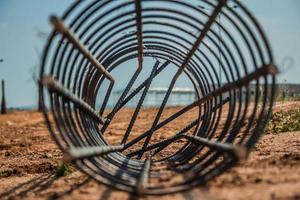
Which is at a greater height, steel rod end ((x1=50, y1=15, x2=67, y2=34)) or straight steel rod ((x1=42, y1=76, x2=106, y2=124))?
steel rod end ((x1=50, y1=15, x2=67, y2=34))

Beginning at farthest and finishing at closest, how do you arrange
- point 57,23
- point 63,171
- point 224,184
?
point 63,171 < point 224,184 < point 57,23

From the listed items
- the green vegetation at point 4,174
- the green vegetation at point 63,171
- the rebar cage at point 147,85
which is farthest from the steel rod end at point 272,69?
the green vegetation at point 4,174

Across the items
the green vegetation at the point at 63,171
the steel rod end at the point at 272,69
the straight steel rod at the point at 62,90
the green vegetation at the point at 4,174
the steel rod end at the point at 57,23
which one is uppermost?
the steel rod end at the point at 57,23

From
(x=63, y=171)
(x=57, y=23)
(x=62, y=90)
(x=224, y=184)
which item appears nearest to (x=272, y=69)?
(x=224, y=184)

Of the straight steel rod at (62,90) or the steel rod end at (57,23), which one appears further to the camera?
the straight steel rod at (62,90)

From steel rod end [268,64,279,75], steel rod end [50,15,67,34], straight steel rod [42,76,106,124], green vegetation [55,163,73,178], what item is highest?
steel rod end [50,15,67,34]

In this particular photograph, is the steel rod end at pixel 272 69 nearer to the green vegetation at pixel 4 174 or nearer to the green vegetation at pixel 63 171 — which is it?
the green vegetation at pixel 63 171

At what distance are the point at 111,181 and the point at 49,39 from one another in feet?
4.50

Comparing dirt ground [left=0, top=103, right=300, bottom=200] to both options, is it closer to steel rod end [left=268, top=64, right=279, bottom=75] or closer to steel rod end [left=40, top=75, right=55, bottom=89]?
steel rod end [left=268, top=64, right=279, bottom=75]

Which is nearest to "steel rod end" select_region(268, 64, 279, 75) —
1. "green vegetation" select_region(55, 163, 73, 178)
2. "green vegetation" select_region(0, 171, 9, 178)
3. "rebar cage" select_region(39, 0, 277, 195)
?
"rebar cage" select_region(39, 0, 277, 195)

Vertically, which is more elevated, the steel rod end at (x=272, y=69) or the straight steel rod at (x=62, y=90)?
the steel rod end at (x=272, y=69)

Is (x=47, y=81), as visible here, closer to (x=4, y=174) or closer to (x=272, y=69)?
(x=272, y=69)

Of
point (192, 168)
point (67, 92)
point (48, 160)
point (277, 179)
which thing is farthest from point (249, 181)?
point (48, 160)

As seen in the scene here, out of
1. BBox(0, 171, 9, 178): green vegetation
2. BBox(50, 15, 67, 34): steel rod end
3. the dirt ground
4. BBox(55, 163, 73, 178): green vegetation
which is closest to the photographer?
BBox(50, 15, 67, 34): steel rod end
